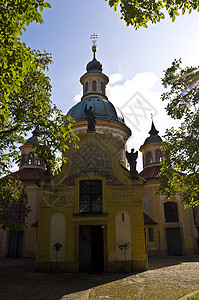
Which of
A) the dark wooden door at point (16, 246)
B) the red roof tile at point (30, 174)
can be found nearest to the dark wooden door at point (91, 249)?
the dark wooden door at point (16, 246)

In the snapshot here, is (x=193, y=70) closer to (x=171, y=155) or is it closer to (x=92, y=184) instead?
(x=171, y=155)

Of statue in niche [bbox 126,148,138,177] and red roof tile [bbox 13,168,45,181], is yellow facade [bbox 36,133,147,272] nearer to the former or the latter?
statue in niche [bbox 126,148,138,177]

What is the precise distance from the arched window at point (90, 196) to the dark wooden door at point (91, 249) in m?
1.10

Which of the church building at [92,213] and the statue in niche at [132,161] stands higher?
the statue in niche at [132,161]

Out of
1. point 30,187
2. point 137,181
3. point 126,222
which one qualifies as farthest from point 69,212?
point 30,187

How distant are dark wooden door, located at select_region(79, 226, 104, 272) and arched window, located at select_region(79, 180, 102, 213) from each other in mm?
1096

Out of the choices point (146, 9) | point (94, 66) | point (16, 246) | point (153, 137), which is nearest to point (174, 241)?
point (153, 137)

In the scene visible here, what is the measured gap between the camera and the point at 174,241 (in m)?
25.0

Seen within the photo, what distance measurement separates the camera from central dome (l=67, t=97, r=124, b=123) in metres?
30.1

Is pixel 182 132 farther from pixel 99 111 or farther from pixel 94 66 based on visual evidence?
pixel 94 66

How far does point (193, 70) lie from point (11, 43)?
7.84 meters

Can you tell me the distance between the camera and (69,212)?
14867mm

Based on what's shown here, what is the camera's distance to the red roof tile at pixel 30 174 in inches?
1043

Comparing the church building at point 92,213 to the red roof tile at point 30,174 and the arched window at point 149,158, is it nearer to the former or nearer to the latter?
the red roof tile at point 30,174
